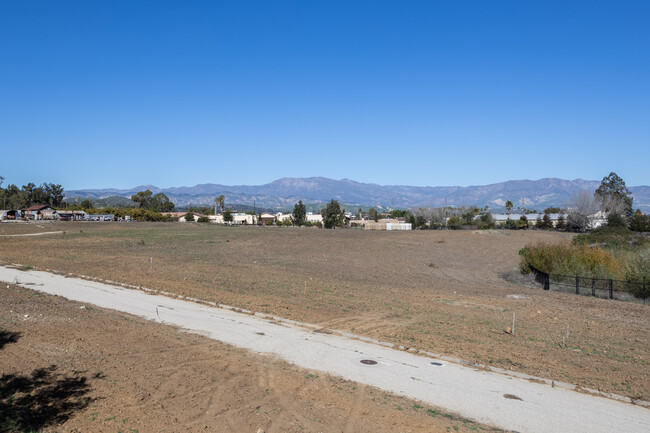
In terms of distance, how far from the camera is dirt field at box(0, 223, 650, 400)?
12.6 metres

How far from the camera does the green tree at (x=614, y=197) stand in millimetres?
96188

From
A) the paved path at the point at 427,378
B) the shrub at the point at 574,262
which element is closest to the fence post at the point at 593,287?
the shrub at the point at 574,262

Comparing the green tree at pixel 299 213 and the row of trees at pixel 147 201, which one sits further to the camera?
the row of trees at pixel 147 201

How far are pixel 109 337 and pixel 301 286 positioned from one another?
13.0 metres

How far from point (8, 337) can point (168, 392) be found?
5424 millimetres

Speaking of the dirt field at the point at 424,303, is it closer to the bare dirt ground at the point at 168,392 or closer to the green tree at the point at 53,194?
the bare dirt ground at the point at 168,392

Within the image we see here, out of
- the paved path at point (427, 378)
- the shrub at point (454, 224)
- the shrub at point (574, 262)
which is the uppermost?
the paved path at point (427, 378)

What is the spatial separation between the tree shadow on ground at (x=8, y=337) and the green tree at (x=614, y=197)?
10518cm

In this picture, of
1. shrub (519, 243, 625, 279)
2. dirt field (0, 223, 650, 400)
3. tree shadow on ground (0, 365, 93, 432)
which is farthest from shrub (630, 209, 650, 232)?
tree shadow on ground (0, 365, 93, 432)

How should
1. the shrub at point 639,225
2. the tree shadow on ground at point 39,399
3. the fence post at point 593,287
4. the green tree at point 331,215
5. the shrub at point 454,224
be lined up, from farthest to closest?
1. the green tree at point 331,215
2. the shrub at point 454,224
3. the shrub at point 639,225
4. the fence post at point 593,287
5. the tree shadow on ground at point 39,399

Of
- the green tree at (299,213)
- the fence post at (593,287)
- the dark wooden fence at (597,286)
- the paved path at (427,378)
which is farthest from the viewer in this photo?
the green tree at (299,213)

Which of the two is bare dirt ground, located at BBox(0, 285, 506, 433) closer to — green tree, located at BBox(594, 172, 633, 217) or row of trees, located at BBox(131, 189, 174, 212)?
green tree, located at BBox(594, 172, 633, 217)

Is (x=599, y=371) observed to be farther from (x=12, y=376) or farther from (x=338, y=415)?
(x=12, y=376)

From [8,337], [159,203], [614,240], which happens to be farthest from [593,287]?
[159,203]
